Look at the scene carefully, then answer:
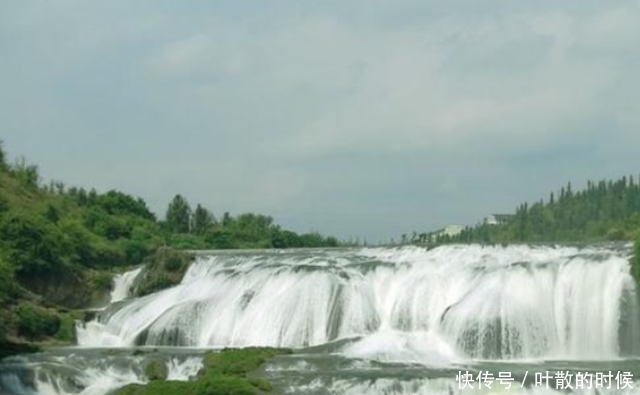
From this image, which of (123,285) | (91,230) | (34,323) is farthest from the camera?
(91,230)

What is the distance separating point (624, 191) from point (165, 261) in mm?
46006

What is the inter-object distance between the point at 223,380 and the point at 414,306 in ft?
39.5

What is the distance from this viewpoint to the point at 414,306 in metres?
42.8

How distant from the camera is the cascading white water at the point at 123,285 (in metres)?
54.1

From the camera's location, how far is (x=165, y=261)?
2078 inches

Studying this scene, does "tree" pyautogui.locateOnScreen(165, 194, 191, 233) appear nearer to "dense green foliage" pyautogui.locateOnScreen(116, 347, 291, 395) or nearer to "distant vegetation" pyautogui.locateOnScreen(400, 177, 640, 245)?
"distant vegetation" pyautogui.locateOnScreen(400, 177, 640, 245)

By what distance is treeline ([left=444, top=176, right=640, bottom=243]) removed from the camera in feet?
272

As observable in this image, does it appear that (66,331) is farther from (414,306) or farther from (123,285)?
(414,306)

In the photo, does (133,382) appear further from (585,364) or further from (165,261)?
(165,261)

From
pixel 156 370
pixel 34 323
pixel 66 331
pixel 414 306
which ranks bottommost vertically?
pixel 156 370

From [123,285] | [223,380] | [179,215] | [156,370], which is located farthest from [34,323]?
[179,215]

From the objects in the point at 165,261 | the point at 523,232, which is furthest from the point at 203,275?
the point at 523,232

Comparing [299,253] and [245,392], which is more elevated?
[299,253]

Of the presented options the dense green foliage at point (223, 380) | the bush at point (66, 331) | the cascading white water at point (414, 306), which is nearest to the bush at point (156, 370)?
the dense green foliage at point (223, 380)
